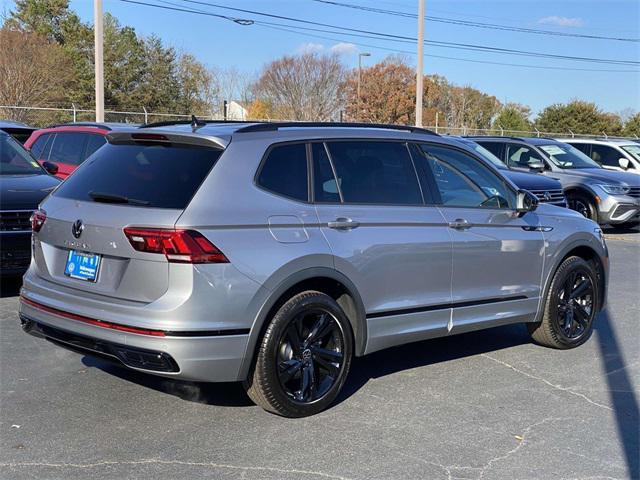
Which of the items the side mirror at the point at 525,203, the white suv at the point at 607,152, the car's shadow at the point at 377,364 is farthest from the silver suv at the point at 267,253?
the white suv at the point at 607,152

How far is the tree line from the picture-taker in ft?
144

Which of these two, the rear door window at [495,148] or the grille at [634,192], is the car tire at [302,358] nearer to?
the rear door window at [495,148]

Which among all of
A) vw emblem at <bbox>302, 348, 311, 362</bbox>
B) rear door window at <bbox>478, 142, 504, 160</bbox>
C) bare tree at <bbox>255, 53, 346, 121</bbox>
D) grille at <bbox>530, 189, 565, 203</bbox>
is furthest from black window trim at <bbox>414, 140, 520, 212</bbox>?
bare tree at <bbox>255, 53, 346, 121</bbox>

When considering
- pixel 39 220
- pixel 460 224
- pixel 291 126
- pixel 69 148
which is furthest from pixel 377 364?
pixel 69 148

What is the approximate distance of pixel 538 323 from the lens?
6.12 m

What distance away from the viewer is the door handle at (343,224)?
451cm

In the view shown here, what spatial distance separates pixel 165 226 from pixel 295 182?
953mm

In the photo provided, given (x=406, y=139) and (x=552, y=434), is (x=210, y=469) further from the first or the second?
(x=406, y=139)

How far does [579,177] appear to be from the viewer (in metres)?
14.7

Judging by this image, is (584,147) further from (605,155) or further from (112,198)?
(112,198)

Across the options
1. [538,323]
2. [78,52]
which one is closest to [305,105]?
[78,52]

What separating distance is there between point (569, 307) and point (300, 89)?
45131 millimetres

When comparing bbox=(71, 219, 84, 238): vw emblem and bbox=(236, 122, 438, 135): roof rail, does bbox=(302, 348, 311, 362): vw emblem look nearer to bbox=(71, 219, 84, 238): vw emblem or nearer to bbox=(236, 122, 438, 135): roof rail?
bbox=(236, 122, 438, 135): roof rail

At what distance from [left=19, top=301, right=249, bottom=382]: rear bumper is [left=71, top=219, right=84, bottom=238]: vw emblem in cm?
48
